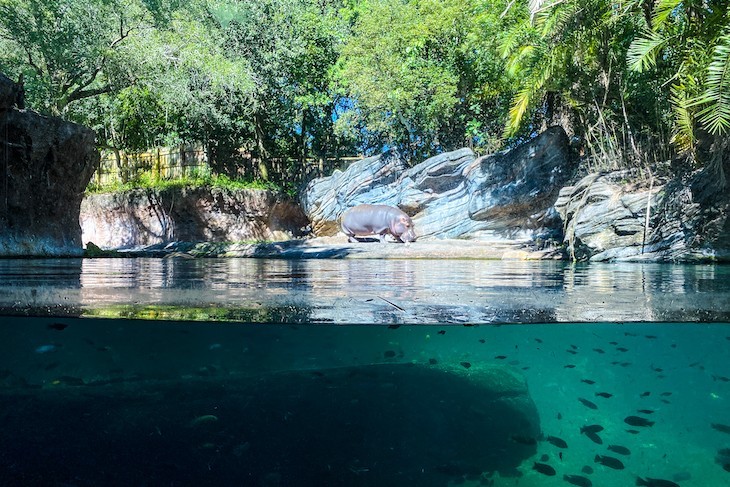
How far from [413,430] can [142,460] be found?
2800 mm

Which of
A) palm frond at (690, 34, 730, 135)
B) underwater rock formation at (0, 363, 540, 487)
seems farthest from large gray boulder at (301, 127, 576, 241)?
underwater rock formation at (0, 363, 540, 487)

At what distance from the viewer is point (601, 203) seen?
12.8 meters

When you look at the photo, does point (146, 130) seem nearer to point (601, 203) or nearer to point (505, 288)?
point (601, 203)

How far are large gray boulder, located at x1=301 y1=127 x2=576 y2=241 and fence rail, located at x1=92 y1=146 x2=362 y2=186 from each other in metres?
2.96

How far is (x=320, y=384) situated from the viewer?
6.70 m

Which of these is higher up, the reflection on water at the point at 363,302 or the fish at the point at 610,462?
the reflection on water at the point at 363,302

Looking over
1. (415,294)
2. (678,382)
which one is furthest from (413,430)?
(678,382)

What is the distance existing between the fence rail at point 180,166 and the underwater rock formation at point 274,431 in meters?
19.2

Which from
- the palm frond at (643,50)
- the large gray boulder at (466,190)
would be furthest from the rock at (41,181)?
the palm frond at (643,50)

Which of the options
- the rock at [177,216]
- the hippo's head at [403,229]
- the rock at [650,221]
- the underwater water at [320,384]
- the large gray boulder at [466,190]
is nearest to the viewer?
the underwater water at [320,384]

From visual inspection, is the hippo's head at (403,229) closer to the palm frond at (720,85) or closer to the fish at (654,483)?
the palm frond at (720,85)

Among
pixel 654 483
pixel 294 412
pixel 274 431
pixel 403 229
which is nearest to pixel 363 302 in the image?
pixel 274 431

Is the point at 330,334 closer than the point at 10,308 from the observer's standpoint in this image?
No

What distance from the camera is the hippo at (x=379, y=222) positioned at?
58.7 feet
